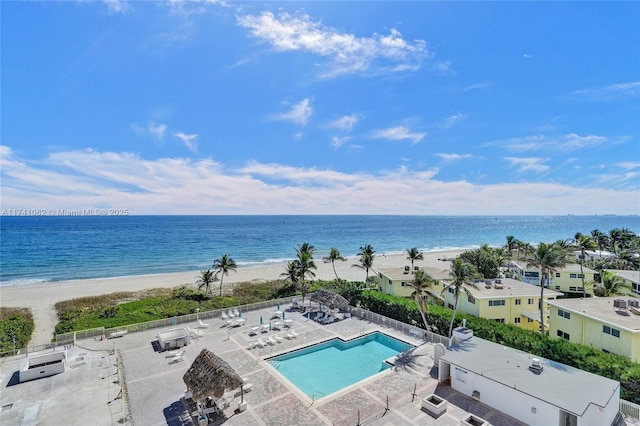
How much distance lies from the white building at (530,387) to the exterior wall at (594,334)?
19.8 ft

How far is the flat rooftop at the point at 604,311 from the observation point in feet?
69.5

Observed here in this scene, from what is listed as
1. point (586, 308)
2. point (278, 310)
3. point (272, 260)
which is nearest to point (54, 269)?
point (272, 260)

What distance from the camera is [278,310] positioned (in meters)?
33.8

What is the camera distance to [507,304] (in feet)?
96.3

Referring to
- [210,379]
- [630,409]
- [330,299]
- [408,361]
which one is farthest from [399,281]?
[210,379]

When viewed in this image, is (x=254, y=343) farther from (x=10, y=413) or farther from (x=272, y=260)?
(x=272, y=260)

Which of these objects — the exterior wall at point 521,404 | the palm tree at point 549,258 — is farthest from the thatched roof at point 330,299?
the palm tree at point 549,258

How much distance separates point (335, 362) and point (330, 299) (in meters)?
8.44

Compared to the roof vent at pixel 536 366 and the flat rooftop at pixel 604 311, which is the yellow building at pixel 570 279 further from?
the roof vent at pixel 536 366

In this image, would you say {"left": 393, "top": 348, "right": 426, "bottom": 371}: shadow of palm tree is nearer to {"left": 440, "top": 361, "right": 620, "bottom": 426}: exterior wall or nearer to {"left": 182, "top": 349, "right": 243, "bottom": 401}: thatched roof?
{"left": 440, "top": 361, "right": 620, "bottom": 426}: exterior wall

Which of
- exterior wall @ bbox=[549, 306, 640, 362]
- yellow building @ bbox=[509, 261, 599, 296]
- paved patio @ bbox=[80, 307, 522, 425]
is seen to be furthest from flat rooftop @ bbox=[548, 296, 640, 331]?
yellow building @ bbox=[509, 261, 599, 296]

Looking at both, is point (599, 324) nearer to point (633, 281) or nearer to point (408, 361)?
point (408, 361)

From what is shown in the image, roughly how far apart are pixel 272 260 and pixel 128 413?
66.4m

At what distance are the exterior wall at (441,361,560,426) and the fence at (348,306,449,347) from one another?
6374 millimetres
